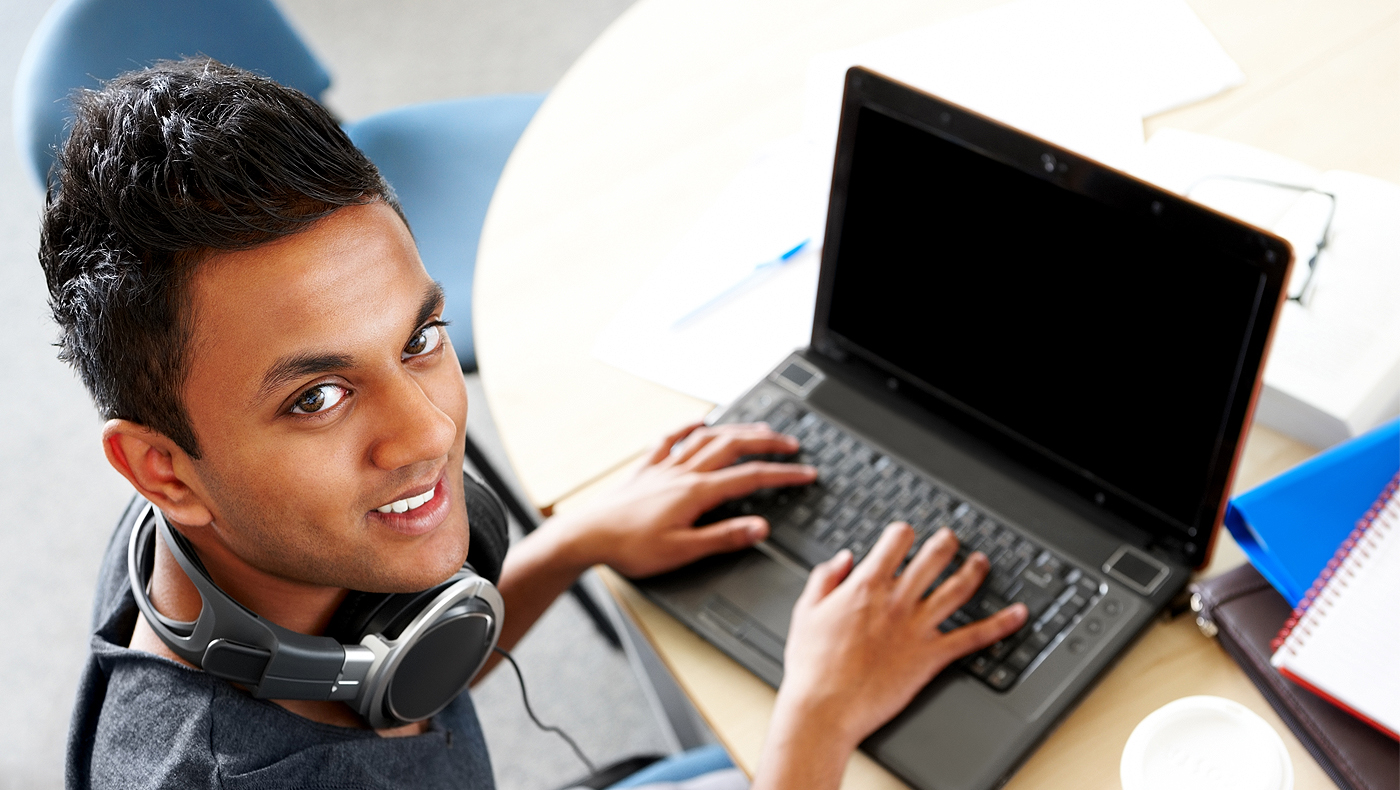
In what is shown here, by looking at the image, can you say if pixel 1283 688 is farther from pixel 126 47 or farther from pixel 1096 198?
pixel 126 47

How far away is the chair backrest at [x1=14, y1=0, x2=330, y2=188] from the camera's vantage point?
1.29m

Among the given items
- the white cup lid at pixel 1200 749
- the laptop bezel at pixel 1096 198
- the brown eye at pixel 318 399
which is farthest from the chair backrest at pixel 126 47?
the white cup lid at pixel 1200 749

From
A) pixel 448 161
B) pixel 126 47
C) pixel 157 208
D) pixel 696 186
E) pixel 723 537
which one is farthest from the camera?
pixel 448 161

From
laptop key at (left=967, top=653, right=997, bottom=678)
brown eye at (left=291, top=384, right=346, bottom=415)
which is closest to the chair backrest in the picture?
brown eye at (left=291, top=384, right=346, bottom=415)

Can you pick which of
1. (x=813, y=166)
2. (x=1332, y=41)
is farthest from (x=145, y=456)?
(x=1332, y=41)

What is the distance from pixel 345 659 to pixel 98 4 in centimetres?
97

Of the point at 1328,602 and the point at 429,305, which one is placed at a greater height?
the point at 429,305

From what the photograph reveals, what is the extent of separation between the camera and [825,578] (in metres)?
0.88

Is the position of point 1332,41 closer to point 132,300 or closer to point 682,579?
point 682,579

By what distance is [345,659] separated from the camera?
2.65 ft

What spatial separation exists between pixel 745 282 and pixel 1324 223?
0.54 metres

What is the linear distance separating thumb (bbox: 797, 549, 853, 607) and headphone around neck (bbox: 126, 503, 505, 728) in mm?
255

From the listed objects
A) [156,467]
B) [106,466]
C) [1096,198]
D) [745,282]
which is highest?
[1096,198]

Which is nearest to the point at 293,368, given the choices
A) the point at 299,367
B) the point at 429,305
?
the point at 299,367
